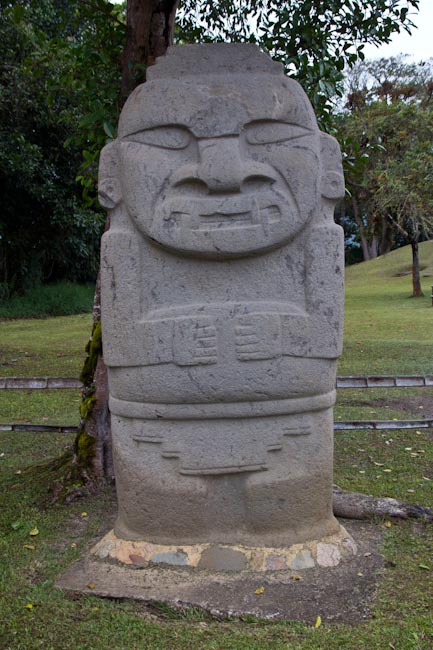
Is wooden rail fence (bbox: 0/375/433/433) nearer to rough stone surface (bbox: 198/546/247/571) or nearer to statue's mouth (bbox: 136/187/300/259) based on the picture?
rough stone surface (bbox: 198/546/247/571)

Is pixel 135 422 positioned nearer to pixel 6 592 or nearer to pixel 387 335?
pixel 6 592

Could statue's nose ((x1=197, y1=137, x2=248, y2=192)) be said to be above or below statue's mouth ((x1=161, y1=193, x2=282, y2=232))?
above

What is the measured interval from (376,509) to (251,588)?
4.09 ft

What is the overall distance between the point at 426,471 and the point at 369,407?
92.0 inches

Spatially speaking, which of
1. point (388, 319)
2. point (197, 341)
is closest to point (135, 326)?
point (197, 341)

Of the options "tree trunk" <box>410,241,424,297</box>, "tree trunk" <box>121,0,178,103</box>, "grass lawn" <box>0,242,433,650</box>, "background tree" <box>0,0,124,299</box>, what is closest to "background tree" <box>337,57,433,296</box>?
"tree trunk" <box>410,241,424,297</box>

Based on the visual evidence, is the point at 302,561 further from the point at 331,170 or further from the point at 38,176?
the point at 38,176

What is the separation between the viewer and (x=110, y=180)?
154 inches

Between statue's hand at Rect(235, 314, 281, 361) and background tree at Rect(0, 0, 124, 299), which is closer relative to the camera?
statue's hand at Rect(235, 314, 281, 361)

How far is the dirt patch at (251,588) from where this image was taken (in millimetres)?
3449

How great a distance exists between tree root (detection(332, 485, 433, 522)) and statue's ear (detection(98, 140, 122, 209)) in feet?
7.77

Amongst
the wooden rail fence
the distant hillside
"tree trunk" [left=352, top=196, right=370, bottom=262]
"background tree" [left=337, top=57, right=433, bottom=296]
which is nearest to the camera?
the wooden rail fence

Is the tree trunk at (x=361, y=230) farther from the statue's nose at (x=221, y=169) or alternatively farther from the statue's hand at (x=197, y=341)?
the statue's hand at (x=197, y=341)

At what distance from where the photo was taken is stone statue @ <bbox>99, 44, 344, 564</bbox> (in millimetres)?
3740
